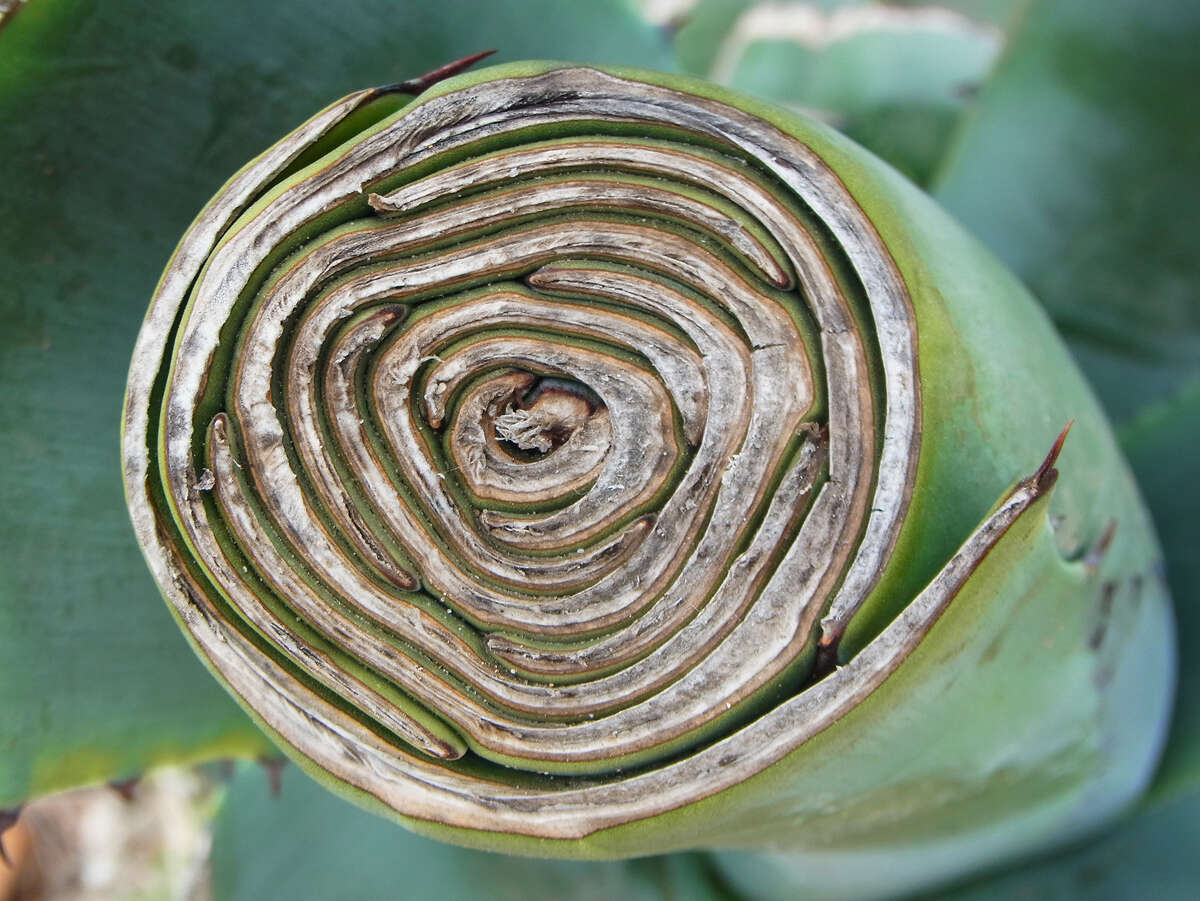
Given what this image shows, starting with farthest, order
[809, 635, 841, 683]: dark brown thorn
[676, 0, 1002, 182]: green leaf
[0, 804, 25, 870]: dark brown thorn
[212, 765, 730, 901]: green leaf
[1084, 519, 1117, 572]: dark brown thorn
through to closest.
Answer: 1. [676, 0, 1002, 182]: green leaf
2. [212, 765, 730, 901]: green leaf
3. [0, 804, 25, 870]: dark brown thorn
4. [1084, 519, 1117, 572]: dark brown thorn
5. [809, 635, 841, 683]: dark brown thorn

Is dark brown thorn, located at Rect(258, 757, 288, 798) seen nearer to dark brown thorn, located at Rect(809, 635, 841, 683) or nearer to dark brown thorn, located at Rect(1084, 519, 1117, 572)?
dark brown thorn, located at Rect(809, 635, 841, 683)

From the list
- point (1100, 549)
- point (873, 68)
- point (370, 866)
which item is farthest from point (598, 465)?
point (873, 68)

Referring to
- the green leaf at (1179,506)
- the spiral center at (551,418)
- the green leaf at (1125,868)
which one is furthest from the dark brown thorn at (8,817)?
the green leaf at (1179,506)

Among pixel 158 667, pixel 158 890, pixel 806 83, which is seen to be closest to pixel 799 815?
pixel 158 667

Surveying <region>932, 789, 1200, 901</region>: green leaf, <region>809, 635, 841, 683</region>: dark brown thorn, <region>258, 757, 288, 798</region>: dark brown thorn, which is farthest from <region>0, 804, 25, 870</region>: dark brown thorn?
<region>932, 789, 1200, 901</region>: green leaf

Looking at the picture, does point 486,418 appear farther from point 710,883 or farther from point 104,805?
point 104,805
